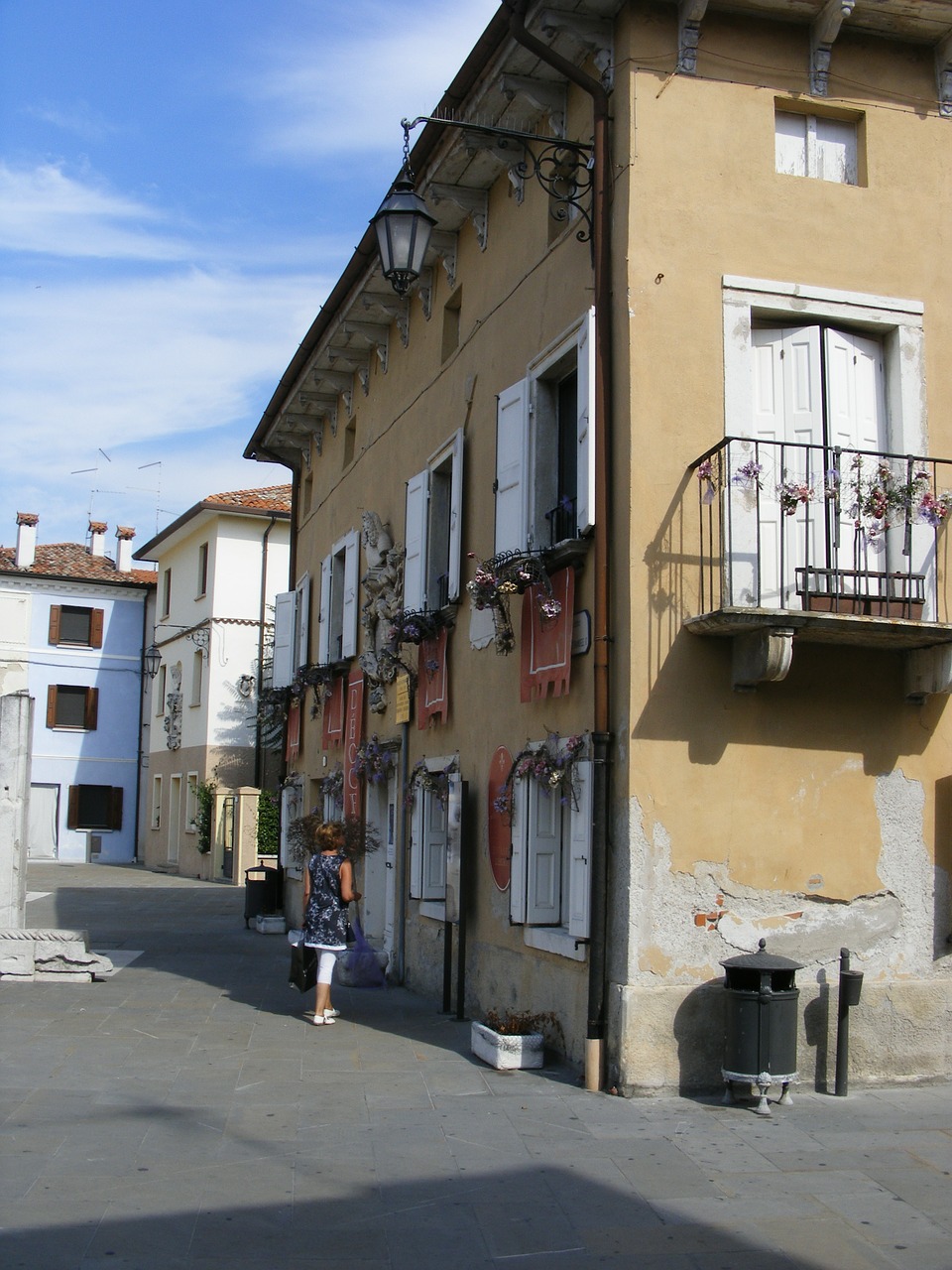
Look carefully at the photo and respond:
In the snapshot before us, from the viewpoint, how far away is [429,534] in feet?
42.8

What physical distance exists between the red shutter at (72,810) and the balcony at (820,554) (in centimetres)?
3518

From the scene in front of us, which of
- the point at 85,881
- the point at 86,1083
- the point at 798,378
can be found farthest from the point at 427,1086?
the point at 85,881

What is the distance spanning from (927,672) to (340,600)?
10.0m

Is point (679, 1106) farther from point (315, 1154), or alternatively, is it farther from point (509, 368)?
point (509, 368)

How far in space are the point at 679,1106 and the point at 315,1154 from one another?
2.32 meters

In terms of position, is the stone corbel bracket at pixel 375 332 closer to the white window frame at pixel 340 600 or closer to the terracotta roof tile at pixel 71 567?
the white window frame at pixel 340 600

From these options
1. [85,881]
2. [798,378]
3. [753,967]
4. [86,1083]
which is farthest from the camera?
[85,881]

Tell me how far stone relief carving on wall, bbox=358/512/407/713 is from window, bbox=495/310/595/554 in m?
3.75

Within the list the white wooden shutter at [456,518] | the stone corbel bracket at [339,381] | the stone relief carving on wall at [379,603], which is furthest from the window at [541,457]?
the stone corbel bracket at [339,381]

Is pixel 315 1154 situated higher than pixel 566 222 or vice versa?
pixel 566 222

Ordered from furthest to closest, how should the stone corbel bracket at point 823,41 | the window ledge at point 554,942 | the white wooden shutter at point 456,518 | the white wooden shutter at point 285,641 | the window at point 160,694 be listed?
the window at point 160,694
the white wooden shutter at point 285,641
the white wooden shutter at point 456,518
the stone corbel bracket at point 823,41
the window ledge at point 554,942

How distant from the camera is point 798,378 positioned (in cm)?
905

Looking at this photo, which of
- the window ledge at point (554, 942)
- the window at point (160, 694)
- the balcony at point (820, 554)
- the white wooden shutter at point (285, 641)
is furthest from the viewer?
the window at point (160, 694)

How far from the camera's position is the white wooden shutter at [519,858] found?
9617 millimetres
